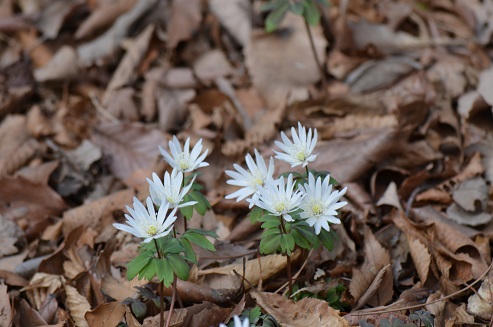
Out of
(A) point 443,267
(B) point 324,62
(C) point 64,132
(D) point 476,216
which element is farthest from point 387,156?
(C) point 64,132

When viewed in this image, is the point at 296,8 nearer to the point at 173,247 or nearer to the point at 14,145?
the point at 173,247

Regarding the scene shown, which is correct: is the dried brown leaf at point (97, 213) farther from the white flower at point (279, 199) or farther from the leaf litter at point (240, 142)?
the white flower at point (279, 199)

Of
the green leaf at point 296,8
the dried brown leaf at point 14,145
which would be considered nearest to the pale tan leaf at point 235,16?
the green leaf at point 296,8

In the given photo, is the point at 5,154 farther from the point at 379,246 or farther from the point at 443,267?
the point at 443,267

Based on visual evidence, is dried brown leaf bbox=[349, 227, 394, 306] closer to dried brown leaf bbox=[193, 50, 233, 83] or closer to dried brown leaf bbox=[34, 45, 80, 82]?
dried brown leaf bbox=[193, 50, 233, 83]

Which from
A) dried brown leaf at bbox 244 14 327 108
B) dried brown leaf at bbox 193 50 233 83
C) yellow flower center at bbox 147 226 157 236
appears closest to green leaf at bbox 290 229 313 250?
yellow flower center at bbox 147 226 157 236

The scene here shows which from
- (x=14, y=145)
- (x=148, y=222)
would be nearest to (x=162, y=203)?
(x=148, y=222)
